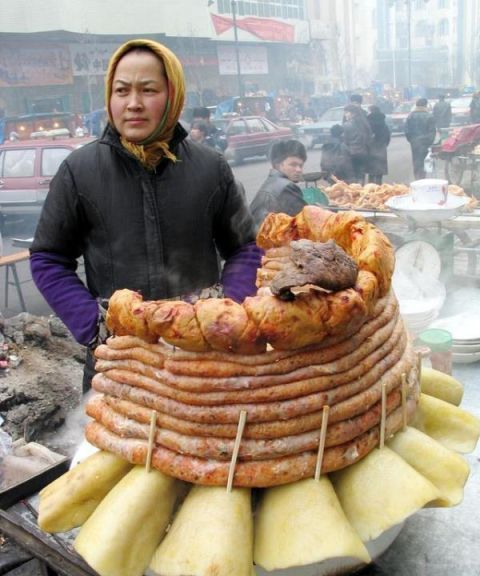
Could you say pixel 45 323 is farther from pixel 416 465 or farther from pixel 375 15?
pixel 375 15

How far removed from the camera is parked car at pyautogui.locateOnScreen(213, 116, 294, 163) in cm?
1767

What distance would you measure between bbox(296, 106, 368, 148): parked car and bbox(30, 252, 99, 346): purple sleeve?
19.8 m

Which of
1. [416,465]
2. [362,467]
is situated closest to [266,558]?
[362,467]

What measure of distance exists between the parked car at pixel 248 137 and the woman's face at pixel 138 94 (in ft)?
52.1

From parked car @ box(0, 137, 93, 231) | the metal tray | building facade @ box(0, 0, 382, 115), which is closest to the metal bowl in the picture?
the metal tray

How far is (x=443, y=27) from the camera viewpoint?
49.5m

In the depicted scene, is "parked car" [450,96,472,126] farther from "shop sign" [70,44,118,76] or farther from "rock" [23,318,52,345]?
"rock" [23,318,52,345]

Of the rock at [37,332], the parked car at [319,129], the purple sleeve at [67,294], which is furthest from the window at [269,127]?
the purple sleeve at [67,294]

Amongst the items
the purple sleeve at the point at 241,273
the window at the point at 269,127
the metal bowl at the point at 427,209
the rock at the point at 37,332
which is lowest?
the rock at the point at 37,332

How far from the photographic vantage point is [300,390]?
1.04 m

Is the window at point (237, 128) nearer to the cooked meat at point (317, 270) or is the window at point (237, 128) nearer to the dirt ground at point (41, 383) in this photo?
the dirt ground at point (41, 383)

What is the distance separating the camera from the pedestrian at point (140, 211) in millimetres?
1716

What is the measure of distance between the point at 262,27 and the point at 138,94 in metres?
36.1

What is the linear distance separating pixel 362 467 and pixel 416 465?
11 cm
